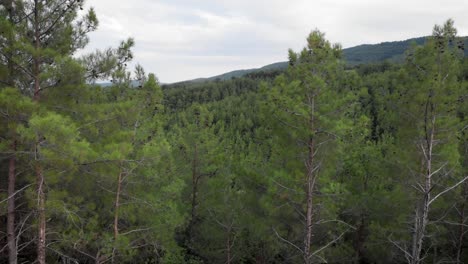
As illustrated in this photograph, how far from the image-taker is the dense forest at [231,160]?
28.9 feet

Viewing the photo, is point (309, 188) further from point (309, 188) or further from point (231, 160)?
point (231, 160)

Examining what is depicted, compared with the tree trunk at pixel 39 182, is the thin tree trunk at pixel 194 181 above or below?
below

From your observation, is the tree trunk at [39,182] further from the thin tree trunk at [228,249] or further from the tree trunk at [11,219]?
the thin tree trunk at [228,249]

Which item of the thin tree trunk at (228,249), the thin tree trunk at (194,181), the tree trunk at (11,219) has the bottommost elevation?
the thin tree trunk at (228,249)

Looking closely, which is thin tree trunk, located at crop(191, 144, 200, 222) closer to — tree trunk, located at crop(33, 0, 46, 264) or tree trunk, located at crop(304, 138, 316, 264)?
tree trunk, located at crop(304, 138, 316, 264)

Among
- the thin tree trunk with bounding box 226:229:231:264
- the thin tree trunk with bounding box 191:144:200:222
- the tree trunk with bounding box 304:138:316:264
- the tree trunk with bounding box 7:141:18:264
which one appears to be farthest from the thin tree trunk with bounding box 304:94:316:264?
the thin tree trunk with bounding box 191:144:200:222

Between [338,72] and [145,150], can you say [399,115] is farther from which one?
[145,150]

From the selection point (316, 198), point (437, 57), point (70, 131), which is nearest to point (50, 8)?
point (70, 131)

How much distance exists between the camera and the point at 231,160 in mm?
17172

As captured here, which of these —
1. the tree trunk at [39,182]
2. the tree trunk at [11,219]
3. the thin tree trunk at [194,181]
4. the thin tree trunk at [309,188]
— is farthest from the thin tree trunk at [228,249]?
the tree trunk at [11,219]

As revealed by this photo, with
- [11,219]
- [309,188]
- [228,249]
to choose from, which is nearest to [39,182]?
[11,219]

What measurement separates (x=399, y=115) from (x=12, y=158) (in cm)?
1147

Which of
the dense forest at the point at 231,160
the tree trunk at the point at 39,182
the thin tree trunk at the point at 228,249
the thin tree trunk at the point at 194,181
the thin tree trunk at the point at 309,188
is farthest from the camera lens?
the thin tree trunk at the point at 194,181

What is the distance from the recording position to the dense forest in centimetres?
882
